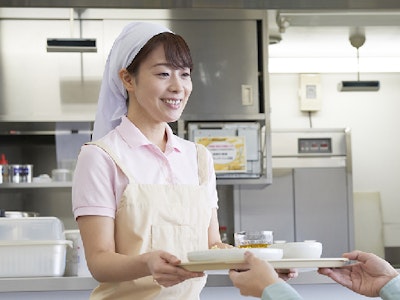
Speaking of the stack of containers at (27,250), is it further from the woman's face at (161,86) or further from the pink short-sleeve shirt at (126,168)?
the woman's face at (161,86)

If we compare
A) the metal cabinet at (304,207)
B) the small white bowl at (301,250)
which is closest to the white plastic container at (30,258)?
the small white bowl at (301,250)

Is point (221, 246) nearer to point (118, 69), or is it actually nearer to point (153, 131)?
point (153, 131)

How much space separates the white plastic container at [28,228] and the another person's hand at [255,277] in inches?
83.6

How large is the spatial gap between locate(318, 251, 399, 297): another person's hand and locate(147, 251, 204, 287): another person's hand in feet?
0.86

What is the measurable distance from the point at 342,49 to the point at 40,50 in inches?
126

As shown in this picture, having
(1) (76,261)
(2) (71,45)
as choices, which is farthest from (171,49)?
(2) (71,45)

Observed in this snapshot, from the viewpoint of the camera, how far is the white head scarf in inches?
73.4

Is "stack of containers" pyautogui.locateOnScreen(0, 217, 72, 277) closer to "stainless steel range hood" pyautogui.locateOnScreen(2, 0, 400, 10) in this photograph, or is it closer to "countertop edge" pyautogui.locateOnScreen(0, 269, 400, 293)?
"countertop edge" pyautogui.locateOnScreen(0, 269, 400, 293)

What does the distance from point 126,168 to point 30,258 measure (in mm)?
1704

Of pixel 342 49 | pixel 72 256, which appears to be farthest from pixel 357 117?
pixel 72 256

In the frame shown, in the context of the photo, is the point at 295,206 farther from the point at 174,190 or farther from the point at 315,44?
the point at 174,190

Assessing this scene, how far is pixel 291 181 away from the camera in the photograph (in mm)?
6766

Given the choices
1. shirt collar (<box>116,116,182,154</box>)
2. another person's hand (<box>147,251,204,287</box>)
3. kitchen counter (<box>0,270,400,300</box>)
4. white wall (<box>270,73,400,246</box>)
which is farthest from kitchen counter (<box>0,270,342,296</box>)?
white wall (<box>270,73,400,246</box>)

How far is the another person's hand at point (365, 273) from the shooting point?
5.31 feet
